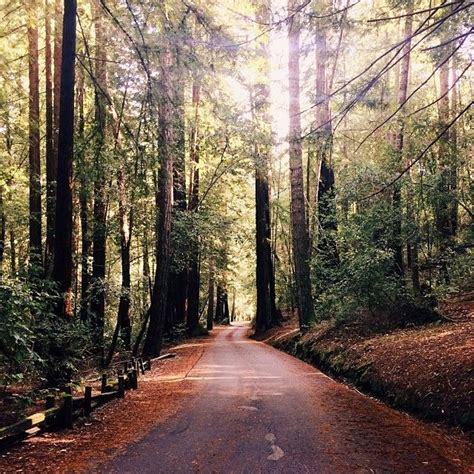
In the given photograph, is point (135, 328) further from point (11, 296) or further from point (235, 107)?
point (11, 296)

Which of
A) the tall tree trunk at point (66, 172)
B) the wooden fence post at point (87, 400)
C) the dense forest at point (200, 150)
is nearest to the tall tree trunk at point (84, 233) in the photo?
the dense forest at point (200, 150)

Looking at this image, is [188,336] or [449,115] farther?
[188,336]

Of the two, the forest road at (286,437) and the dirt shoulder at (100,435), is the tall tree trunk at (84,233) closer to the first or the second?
the dirt shoulder at (100,435)

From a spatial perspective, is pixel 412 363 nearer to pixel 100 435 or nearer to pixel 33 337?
pixel 100 435

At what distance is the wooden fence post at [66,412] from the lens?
675cm

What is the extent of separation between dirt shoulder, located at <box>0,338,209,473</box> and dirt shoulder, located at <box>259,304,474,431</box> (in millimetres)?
3703

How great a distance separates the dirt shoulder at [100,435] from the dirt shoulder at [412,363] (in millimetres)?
3703

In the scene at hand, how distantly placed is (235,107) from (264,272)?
13470mm

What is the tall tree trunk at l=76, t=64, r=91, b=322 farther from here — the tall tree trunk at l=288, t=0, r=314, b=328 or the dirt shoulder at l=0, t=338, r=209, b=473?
the tall tree trunk at l=288, t=0, r=314, b=328

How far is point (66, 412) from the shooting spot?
6.78 metres

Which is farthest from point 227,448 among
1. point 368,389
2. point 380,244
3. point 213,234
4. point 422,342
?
point 213,234

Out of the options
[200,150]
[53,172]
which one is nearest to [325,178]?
[200,150]

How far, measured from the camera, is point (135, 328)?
29.6 metres

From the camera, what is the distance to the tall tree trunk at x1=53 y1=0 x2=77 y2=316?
925 centimetres
